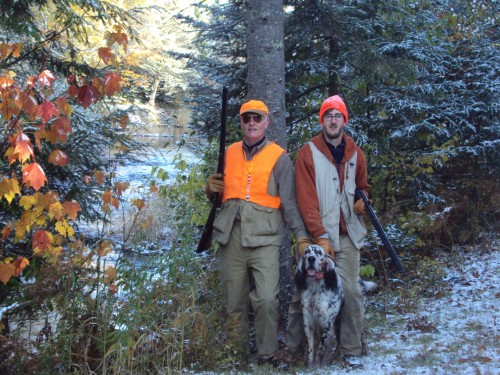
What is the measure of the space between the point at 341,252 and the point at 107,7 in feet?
14.7

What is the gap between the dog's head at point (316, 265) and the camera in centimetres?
477

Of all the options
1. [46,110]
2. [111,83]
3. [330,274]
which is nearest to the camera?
[46,110]

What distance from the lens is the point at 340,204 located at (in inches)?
202

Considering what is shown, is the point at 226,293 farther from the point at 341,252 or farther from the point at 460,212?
the point at 460,212

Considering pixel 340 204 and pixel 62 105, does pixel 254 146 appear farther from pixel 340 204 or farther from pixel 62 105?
pixel 62 105

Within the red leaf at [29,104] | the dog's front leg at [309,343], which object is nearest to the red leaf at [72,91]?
the red leaf at [29,104]

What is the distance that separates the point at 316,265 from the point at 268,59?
8.09 ft

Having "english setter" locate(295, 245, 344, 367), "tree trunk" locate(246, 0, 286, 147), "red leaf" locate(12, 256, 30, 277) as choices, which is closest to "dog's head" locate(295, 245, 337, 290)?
"english setter" locate(295, 245, 344, 367)

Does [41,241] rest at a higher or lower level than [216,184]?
lower

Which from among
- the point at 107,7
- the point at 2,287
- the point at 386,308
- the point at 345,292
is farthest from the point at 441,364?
the point at 107,7

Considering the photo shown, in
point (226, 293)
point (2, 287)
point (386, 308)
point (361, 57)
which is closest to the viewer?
point (226, 293)

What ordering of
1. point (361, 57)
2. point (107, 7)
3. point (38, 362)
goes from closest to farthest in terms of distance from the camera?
point (38, 362)
point (107, 7)
point (361, 57)

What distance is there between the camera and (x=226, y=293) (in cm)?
528

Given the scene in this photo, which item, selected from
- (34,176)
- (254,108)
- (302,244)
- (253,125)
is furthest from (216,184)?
(34,176)
